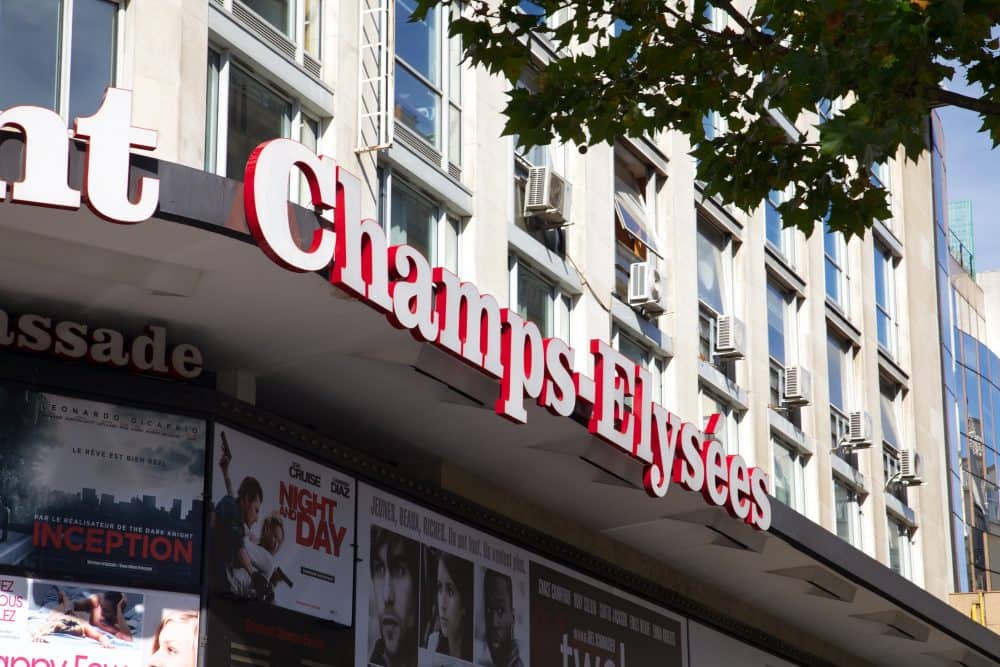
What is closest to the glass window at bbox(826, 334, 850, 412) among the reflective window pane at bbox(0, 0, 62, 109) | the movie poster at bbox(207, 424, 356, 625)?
the movie poster at bbox(207, 424, 356, 625)

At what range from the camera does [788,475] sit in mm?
34094

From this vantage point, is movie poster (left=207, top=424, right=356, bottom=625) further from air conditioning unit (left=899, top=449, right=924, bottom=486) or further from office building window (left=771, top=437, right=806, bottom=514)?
air conditioning unit (left=899, top=449, right=924, bottom=486)

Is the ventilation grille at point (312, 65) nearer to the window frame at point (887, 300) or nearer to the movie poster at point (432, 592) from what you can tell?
the movie poster at point (432, 592)

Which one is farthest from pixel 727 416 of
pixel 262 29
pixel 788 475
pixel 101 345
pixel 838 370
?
pixel 101 345

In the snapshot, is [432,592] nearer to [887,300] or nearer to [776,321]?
[776,321]

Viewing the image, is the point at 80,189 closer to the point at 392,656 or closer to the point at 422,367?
the point at 422,367

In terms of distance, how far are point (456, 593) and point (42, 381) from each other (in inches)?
259

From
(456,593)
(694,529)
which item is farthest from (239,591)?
(694,529)

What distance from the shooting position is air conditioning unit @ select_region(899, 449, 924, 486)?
39.2 meters

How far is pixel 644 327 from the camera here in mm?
28484

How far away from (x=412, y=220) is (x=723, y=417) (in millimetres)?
10825

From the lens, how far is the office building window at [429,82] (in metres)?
23.0

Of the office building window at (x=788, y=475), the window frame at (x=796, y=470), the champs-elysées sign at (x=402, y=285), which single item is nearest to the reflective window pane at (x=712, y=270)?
the window frame at (x=796, y=470)

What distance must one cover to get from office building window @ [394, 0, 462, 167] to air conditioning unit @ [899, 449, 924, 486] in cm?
1859
